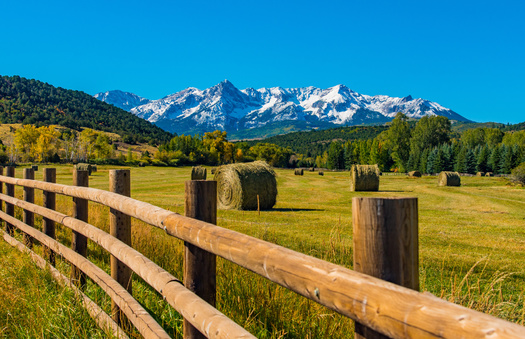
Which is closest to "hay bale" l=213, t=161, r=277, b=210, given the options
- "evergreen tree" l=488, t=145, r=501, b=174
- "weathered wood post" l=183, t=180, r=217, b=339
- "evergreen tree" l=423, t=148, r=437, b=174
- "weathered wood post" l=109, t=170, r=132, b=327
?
"weathered wood post" l=109, t=170, r=132, b=327

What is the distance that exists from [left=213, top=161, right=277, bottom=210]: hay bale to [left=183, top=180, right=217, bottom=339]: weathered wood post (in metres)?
14.0

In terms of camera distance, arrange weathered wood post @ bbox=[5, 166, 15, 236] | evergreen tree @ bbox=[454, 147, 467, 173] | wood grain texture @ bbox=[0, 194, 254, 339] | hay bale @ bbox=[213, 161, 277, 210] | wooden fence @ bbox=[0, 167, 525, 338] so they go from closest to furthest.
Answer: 1. wooden fence @ bbox=[0, 167, 525, 338]
2. wood grain texture @ bbox=[0, 194, 254, 339]
3. weathered wood post @ bbox=[5, 166, 15, 236]
4. hay bale @ bbox=[213, 161, 277, 210]
5. evergreen tree @ bbox=[454, 147, 467, 173]

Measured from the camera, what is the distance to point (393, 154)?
341 feet

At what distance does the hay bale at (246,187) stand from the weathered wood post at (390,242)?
604 inches

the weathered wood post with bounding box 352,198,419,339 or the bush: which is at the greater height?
the weathered wood post with bounding box 352,198,419,339

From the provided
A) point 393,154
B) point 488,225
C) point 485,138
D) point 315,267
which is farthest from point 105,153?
point 485,138

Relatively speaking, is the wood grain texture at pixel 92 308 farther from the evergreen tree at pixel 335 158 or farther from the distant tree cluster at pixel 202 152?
the evergreen tree at pixel 335 158

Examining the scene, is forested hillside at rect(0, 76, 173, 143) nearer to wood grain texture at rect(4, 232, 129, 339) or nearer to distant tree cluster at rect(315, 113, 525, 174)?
distant tree cluster at rect(315, 113, 525, 174)

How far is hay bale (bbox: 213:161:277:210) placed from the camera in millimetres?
17172

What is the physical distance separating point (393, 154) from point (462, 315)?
356ft

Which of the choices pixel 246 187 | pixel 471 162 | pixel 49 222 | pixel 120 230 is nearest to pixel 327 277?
pixel 120 230

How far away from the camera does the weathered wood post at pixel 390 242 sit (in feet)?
5.49

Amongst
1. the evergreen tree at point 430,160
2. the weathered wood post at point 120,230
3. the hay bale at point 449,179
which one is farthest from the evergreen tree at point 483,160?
the weathered wood post at point 120,230

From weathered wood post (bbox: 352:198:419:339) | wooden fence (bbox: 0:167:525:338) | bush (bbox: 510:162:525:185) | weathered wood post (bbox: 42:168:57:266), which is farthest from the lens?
bush (bbox: 510:162:525:185)
